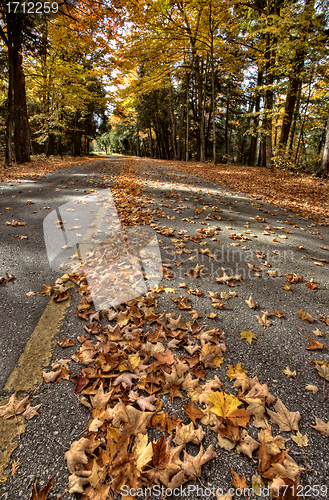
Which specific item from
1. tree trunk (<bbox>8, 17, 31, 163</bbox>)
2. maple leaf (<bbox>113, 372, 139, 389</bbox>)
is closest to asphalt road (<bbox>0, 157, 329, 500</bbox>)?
maple leaf (<bbox>113, 372, 139, 389</bbox>)

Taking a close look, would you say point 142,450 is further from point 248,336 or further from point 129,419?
point 248,336

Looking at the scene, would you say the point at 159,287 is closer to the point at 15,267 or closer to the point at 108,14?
the point at 15,267

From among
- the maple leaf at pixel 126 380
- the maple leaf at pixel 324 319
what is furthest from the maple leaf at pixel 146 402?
the maple leaf at pixel 324 319

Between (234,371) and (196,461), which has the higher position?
(234,371)

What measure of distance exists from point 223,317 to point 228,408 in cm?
91

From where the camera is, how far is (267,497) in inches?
43.9

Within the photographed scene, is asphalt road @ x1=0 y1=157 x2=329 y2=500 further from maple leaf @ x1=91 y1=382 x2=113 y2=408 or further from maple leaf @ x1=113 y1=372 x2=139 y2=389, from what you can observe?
maple leaf @ x1=113 y1=372 x2=139 y2=389

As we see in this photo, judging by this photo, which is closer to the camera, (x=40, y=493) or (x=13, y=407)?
(x=40, y=493)

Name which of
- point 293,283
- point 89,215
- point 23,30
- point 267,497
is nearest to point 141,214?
point 89,215

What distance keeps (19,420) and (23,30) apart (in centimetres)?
1569

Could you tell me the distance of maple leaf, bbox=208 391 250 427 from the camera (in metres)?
1.41

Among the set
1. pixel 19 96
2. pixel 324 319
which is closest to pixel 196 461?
pixel 324 319

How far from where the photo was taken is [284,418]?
1.44 meters

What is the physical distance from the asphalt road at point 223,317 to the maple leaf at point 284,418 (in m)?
0.04
